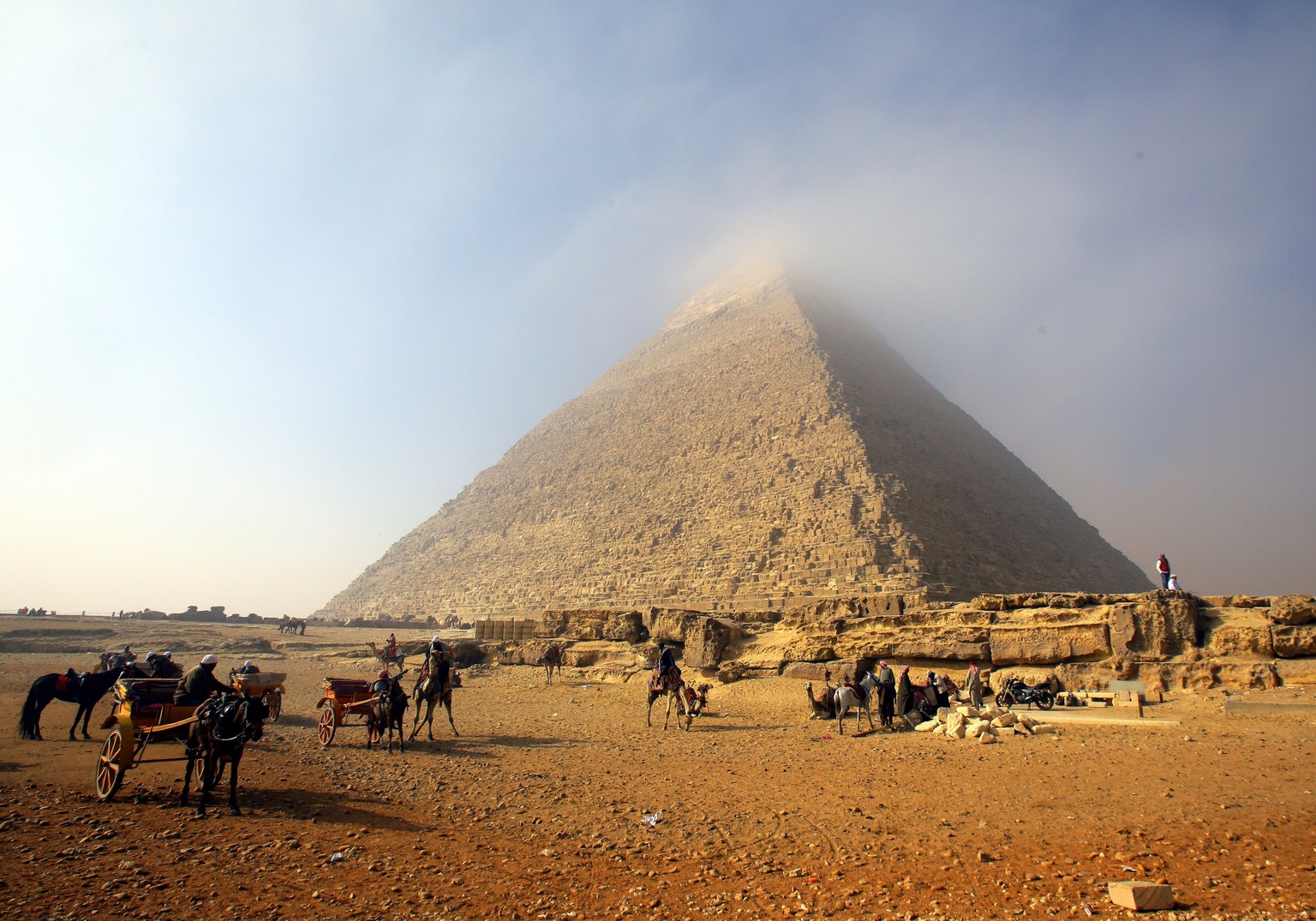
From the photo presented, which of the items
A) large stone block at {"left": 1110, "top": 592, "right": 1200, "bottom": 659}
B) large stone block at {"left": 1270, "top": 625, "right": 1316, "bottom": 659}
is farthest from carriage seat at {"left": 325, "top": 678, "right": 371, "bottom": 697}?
large stone block at {"left": 1270, "top": 625, "right": 1316, "bottom": 659}

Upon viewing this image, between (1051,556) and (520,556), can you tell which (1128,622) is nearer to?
(1051,556)

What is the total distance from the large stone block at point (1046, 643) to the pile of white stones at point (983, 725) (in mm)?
1309

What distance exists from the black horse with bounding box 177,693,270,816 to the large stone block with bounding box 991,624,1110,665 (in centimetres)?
635

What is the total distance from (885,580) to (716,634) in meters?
13.8

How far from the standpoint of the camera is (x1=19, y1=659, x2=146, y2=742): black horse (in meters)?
5.83

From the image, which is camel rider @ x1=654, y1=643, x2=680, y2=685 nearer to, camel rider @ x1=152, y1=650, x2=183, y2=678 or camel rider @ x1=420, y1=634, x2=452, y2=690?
camel rider @ x1=420, y1=634, x2=452, y2=690

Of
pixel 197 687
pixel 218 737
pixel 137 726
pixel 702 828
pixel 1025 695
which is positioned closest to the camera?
pixel 702 828

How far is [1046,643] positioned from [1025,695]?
0.88 metres

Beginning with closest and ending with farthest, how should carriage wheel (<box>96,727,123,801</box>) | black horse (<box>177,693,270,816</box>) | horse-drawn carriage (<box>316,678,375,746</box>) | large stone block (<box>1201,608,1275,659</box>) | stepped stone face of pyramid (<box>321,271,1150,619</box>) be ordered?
black horse (<box>177,693,270,816</box>)
carriage wheel (<box>96,727,123,801</box>)
large stone block (<box>1201,608,1275,659</box>)
horse-drawn carriage (<box>316,678,375,746</box>)
stepped stone face of pyramid (<box>321,271,1150,619</box>)

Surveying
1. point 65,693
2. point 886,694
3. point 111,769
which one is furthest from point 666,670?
point 65,693

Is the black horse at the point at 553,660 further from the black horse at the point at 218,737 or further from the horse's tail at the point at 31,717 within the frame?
the black horse at the point at 218,737

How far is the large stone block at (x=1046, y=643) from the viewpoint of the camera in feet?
21.4

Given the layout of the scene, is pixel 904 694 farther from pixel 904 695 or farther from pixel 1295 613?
pixel 1295 613

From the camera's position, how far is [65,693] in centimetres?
594
